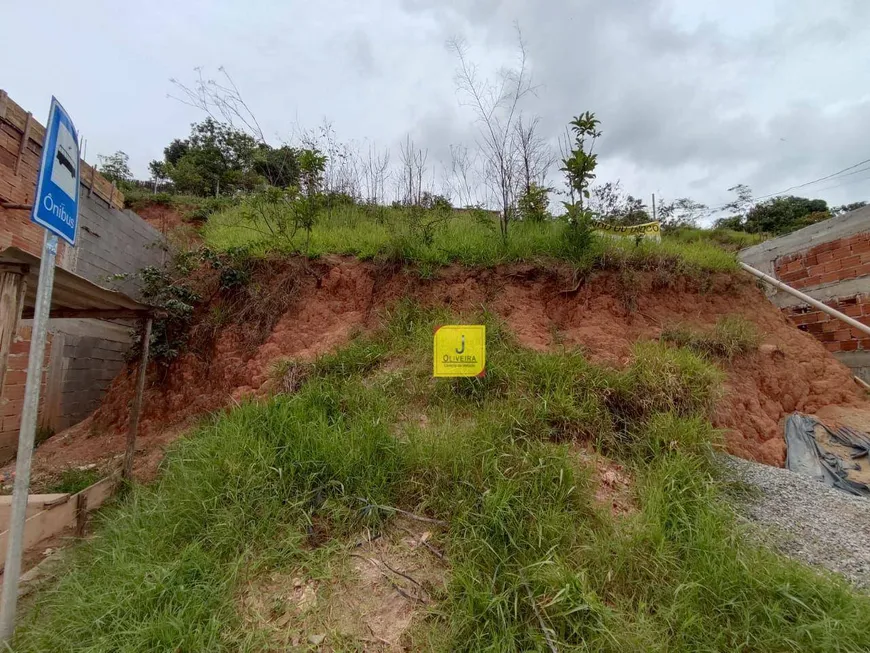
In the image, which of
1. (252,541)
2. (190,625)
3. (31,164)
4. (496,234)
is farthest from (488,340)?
(31,164)

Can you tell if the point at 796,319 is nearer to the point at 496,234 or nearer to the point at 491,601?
the point at 496,234

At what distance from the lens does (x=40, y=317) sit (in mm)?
1840

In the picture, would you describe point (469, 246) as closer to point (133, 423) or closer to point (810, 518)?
point (810, 518)

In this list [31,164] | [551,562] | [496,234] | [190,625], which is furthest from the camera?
[496,234]

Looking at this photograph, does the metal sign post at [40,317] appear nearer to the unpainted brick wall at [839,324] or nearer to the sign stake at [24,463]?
the sign stake at [24,463]

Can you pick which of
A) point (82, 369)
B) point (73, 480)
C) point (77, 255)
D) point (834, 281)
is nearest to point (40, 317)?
point (73, 480)

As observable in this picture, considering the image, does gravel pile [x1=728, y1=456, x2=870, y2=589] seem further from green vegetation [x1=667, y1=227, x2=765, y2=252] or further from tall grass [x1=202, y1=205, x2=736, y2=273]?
green vegetation [x1=667, y1=227, x2=765, y2=252]

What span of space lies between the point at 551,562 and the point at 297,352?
10.9 ft

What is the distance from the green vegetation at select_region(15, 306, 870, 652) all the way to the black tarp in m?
0.93

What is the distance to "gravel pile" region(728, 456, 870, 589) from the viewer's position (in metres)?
2.18

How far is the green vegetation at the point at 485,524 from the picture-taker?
5.85 feet

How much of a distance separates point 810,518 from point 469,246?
391 cm

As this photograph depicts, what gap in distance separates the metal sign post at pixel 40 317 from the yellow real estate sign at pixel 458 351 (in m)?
2.31

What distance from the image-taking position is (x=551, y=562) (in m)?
1.98
